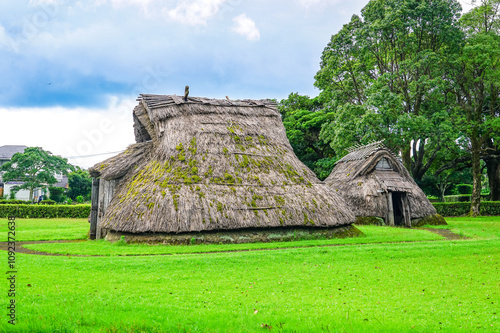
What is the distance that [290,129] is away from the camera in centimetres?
3953

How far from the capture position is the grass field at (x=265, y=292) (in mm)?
5953

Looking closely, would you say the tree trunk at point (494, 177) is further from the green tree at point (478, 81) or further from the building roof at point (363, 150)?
the building roof at point (363, 150)

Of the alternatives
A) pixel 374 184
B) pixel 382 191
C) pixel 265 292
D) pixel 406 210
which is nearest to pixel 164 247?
pixel 265 292

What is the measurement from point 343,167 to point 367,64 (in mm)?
10384

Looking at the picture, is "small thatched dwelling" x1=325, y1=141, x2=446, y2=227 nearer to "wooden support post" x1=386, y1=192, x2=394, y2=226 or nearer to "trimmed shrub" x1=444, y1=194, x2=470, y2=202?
"wooden support post" x1=386, y1=192, x2=394, y2=226

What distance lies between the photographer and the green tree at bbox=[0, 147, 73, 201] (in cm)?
4866

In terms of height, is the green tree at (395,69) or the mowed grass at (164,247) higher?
the green tree at (395,69)

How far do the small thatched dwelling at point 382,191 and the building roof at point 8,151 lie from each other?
57.0 metres

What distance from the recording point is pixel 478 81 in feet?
104

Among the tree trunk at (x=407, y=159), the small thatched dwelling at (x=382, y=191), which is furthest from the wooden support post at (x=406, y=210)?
the tree trunk at (x=407, y=159)

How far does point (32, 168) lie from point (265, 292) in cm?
5017

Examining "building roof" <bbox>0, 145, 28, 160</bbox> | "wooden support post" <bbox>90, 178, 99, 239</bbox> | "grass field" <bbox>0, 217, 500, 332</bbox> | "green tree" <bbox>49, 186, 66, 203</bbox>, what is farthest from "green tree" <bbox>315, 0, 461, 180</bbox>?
"building roof" <bbox>0, 145, 28, 160</bbox>

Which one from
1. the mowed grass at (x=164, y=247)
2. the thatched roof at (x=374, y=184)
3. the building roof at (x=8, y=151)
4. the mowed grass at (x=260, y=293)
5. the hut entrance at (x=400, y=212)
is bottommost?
the mowed grass at (x=260, y=293)

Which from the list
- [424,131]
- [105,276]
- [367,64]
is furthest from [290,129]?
[105,276]
